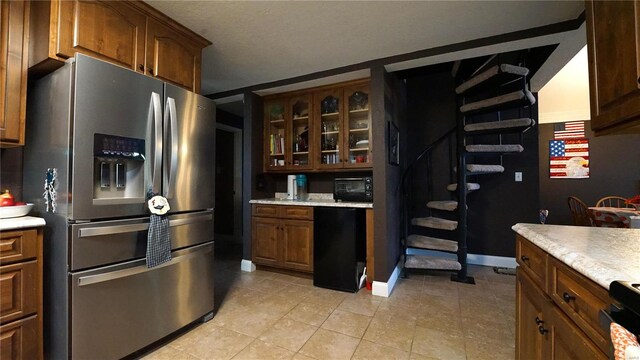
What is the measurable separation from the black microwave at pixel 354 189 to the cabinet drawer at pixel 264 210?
783 mm

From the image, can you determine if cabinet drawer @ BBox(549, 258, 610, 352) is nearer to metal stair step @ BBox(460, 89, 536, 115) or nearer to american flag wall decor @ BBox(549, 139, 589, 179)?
metal stair step @ BBox(460, 89, 536, 115)

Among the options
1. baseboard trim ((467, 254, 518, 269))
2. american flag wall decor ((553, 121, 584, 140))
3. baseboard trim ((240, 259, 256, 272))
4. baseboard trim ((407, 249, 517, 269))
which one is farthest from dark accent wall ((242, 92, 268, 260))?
american flag wall decor ((553, 121, 584, 140))

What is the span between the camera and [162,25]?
183cm

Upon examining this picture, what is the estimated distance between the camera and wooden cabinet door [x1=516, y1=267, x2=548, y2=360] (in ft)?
3.24

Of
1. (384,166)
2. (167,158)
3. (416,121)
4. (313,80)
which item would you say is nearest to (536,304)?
(384,166)

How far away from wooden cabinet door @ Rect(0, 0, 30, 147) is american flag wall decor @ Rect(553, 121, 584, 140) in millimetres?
7288

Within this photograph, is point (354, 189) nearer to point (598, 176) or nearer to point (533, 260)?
point (533, 260)

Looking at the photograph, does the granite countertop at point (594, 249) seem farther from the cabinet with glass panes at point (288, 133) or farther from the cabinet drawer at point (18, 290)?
the cabinet with glass panes at point (288, 133)

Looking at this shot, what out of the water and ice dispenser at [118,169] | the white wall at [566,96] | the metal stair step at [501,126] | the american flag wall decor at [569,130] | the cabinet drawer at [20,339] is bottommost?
the cabinet drawer at [20,339]

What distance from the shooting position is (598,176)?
465 cm

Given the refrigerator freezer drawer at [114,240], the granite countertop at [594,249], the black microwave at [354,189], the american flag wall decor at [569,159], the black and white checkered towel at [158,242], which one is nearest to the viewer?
the granite countertop at [594,249]

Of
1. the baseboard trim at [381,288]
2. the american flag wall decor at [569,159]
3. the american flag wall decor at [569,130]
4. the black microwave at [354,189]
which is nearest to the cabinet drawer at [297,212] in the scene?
the black microwave at [354,189]

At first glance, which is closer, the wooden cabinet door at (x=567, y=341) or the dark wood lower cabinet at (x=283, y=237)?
the wooden cabinet door at (x=567, y=341)

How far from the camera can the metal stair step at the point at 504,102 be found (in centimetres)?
248
